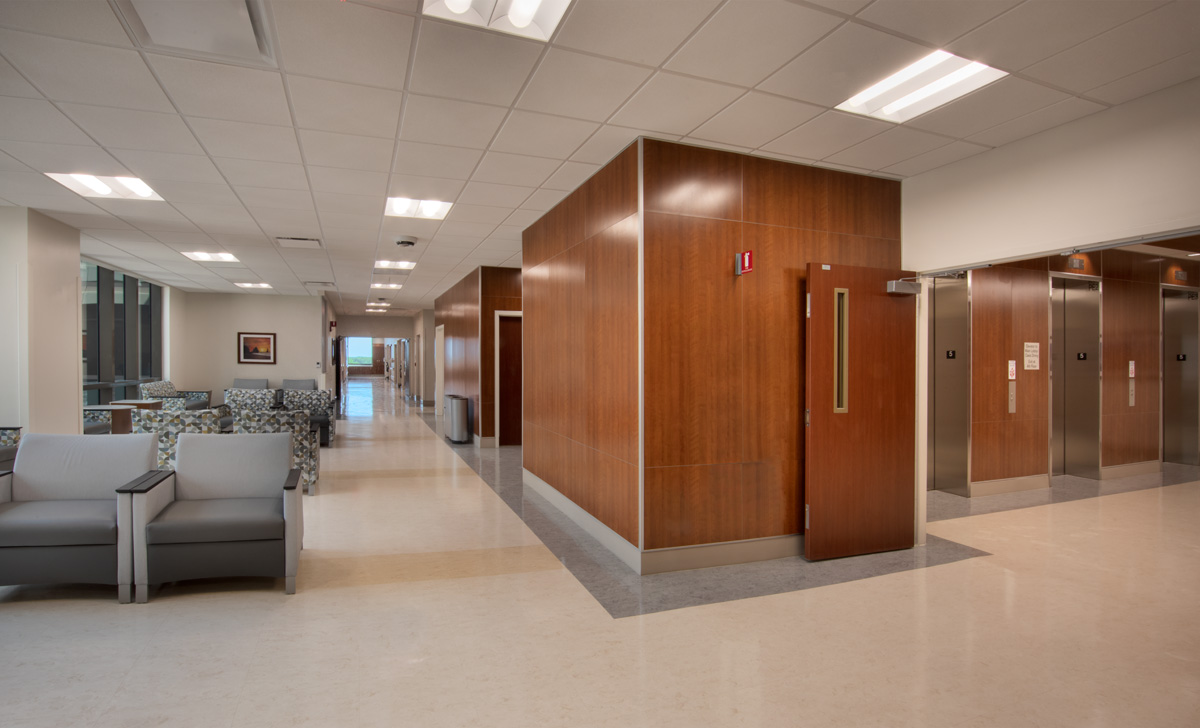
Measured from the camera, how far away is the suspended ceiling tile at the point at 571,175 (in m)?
4.75

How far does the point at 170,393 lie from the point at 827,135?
41.9 feet

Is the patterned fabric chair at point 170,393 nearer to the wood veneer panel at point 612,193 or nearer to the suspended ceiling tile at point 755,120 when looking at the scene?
the wood veneer panel at point 612,193

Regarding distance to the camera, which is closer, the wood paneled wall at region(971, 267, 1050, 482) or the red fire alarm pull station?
the red fire alarm pull station

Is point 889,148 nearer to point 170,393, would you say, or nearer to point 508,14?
point 508,14

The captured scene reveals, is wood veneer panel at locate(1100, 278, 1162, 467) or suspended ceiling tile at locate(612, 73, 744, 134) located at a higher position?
suspended ceiling tile at locate(612, 73, 744, 134)

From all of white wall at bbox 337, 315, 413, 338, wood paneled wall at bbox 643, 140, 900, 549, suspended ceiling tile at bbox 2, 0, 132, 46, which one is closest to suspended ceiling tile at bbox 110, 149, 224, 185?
suspended ceiling tile at bbox 2, 0, 132, 46

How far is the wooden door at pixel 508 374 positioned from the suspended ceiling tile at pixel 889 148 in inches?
250

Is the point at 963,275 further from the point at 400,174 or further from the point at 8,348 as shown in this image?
the point at 8,348

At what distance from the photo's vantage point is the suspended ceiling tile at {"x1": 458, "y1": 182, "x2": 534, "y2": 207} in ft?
17.3

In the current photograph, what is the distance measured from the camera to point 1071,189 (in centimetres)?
363

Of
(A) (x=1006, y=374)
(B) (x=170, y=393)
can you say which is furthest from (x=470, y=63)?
(B) (x=170, y=393)

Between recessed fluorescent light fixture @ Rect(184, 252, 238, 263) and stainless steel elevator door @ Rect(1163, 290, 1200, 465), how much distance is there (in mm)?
13675

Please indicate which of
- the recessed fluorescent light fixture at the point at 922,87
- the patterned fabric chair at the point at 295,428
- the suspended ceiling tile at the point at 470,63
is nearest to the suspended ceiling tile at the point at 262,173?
the suspended ceiling tile at the point at 470,63

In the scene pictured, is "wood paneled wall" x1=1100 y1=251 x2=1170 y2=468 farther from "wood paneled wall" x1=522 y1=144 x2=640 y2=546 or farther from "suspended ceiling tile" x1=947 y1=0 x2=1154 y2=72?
"wood paneled wall" x1=522 y1=144 x2=640 y2=546
